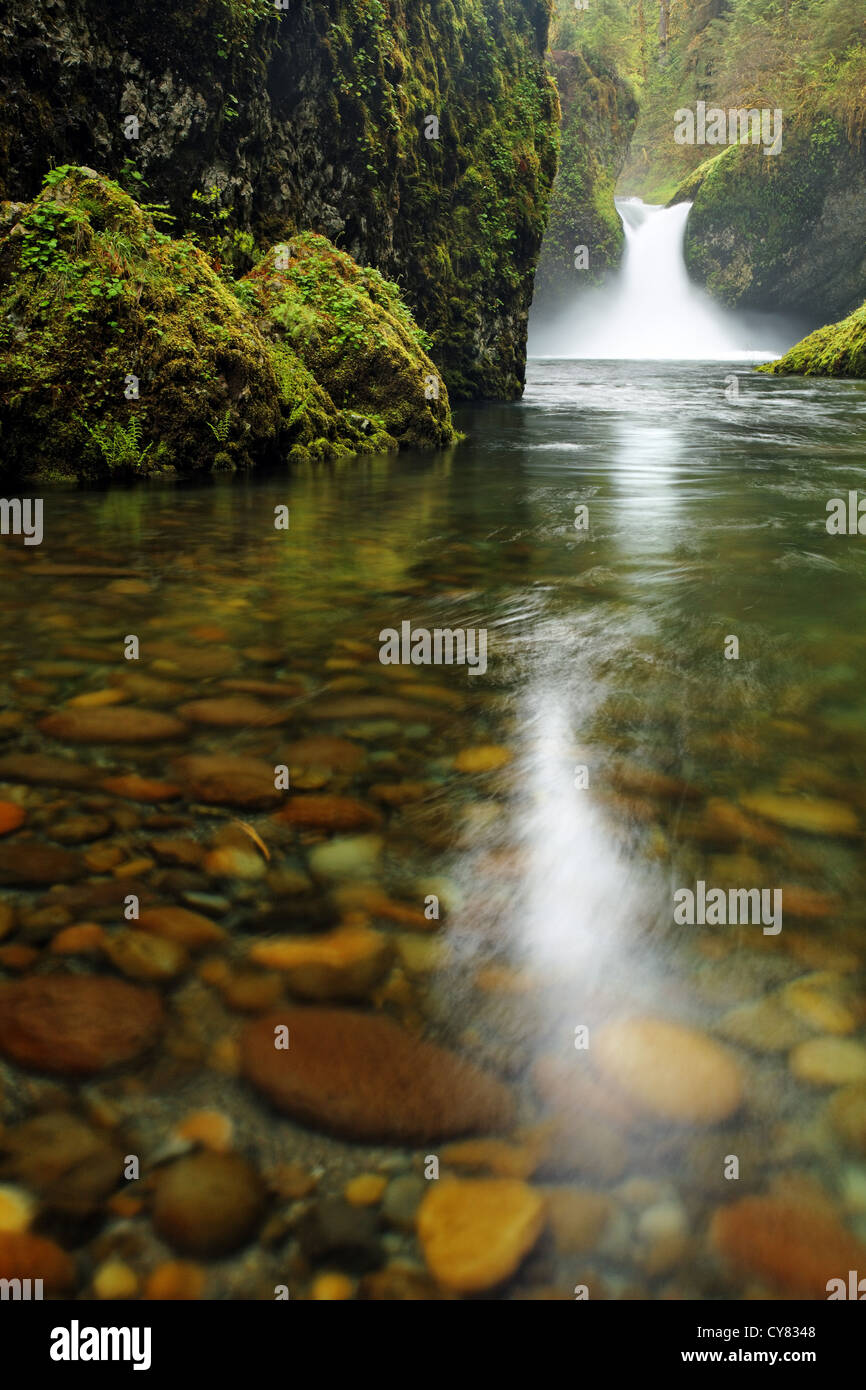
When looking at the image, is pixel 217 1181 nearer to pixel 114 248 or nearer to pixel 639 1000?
pixel 639 1000

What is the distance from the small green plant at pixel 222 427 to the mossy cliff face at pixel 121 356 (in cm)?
1

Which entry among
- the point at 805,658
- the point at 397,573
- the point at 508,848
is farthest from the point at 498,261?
the point at 508,848

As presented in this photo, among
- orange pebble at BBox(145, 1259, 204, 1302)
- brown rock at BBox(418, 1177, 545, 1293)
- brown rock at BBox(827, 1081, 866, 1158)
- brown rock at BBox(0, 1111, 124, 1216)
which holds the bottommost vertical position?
orange pebble at BBox(145, 1259, 204, 1302)

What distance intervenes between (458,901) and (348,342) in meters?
8.97

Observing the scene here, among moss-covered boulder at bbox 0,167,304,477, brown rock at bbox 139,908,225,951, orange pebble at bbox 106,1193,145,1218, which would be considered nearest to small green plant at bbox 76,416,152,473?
moss-covered boulder at bbox 0,167,304,477

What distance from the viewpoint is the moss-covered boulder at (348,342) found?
9539 millimetres

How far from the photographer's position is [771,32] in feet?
157

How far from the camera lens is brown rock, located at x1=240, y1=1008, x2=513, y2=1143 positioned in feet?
4.18

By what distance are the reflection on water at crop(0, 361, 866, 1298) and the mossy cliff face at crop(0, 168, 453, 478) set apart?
3.47 m

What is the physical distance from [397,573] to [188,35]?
8.05 metres

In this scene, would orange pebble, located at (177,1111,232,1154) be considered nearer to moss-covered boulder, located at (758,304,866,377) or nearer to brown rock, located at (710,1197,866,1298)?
brown rock, located at (710,1197,866,1298)

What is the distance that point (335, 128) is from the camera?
39.9ft

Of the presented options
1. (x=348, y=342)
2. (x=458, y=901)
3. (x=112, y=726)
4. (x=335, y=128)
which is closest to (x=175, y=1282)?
(x=458, y=901)

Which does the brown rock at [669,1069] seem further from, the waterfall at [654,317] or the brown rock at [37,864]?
the waterfall at [654,317]
